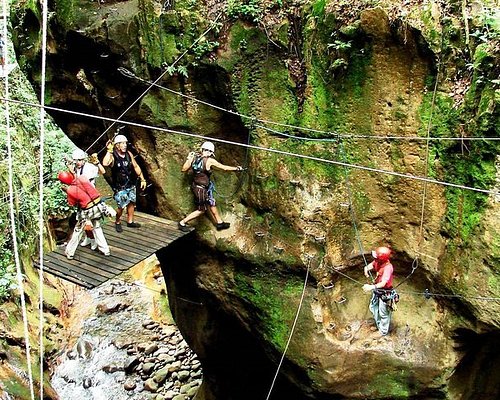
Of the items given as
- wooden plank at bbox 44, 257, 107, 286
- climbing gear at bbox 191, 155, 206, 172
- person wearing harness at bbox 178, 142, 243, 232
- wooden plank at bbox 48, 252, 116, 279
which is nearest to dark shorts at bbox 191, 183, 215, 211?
person wearing harness at bbox 178, 142, 243, 232

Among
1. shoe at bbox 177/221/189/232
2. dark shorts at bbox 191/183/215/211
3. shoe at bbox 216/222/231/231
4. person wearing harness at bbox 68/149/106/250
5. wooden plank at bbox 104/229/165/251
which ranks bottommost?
wooden plank at bbox 104/229/165/251

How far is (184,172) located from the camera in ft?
24.6

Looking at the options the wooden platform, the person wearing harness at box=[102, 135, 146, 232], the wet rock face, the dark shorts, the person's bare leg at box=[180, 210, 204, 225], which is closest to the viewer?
the wooden platform

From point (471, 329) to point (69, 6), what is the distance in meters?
6.98

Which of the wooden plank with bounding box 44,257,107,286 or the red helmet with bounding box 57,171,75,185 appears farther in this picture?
the red helmet with bounding box 57,171,75,185

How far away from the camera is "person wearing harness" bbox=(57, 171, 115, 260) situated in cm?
624

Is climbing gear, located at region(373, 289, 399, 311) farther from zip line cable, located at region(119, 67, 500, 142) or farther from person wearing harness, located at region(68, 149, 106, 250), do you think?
person wearing harness, located at region(68, 149, 106, 250)

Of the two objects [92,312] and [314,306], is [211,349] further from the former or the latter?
[92,312]

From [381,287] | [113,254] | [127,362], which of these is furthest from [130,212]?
[127,362]

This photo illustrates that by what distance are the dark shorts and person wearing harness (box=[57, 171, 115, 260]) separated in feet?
3.85

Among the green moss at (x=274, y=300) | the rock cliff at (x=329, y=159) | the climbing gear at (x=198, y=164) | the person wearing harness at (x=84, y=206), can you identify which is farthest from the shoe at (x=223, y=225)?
the person wearing harness at (x=84, y=206)

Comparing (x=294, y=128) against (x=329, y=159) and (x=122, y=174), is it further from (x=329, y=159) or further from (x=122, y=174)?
(x=122, y=174)

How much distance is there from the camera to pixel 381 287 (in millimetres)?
6012

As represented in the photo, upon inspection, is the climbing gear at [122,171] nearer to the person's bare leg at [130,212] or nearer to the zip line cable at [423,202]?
the person's bare leg at [130,212]
